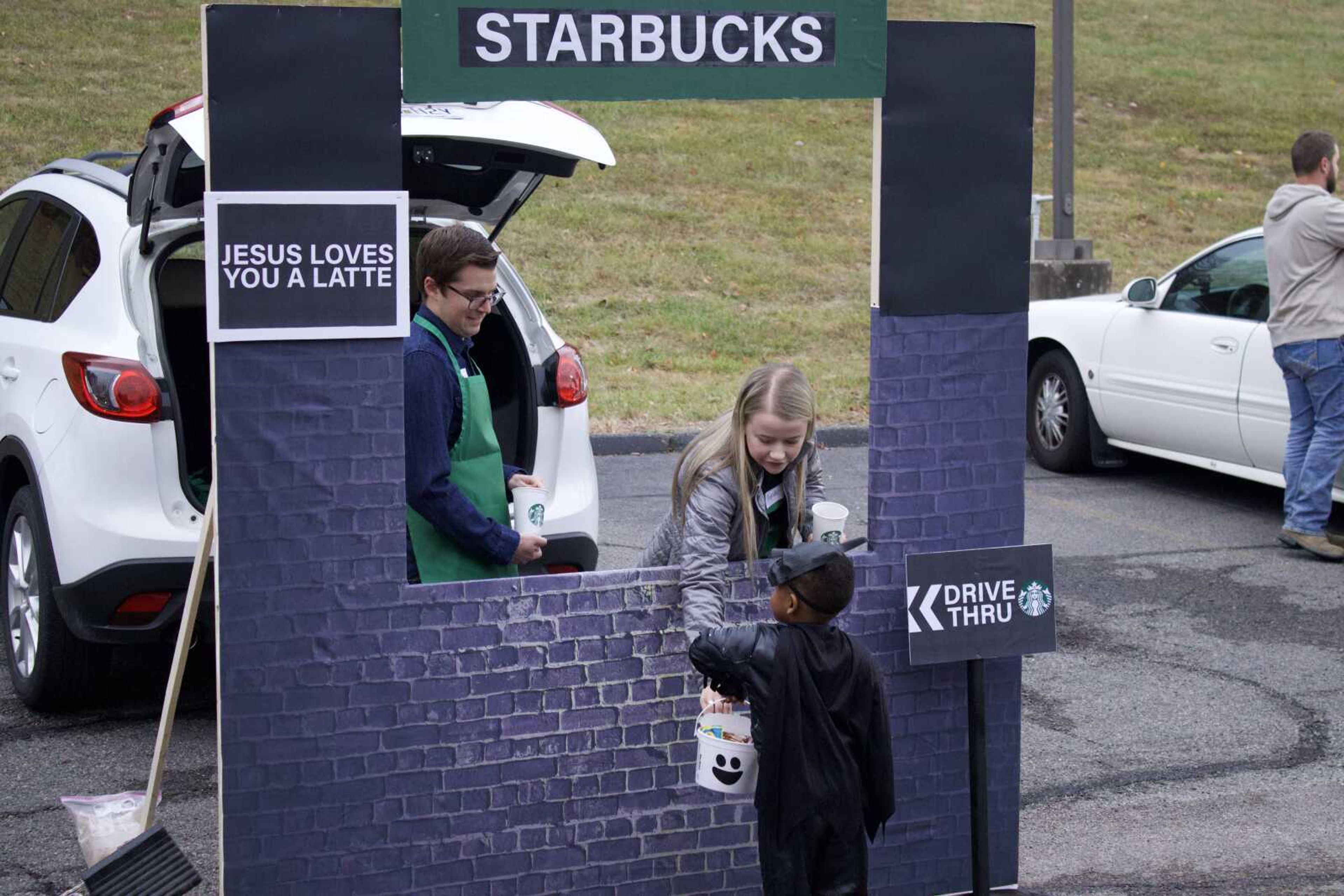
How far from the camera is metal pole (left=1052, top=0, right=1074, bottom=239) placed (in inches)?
523

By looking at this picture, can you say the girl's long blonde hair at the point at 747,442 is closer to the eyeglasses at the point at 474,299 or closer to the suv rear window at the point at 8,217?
the eyeglasses at the point at 474,299

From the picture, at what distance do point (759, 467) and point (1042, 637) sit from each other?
0.86 m

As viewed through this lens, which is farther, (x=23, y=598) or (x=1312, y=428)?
(x=1312, y=428)

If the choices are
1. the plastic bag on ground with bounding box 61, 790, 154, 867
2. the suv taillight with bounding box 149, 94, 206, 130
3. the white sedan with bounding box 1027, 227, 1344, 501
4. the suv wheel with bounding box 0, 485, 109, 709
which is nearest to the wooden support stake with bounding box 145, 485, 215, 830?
the plastic bag on ground with bounding box 61, 790, 154, 867

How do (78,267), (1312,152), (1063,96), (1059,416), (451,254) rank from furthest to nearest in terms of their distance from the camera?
(1063,96) → (1059,416) → (1312,152) → (78,267) → (451,254)

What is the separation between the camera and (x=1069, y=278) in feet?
45.7

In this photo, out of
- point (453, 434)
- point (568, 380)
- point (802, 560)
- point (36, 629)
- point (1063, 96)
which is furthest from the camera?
point (1063, 96)

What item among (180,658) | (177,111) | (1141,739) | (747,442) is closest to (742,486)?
(747,442)

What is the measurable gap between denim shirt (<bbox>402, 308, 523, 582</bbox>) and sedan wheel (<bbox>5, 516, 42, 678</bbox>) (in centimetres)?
209

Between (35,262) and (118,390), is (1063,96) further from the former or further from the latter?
(118,390)

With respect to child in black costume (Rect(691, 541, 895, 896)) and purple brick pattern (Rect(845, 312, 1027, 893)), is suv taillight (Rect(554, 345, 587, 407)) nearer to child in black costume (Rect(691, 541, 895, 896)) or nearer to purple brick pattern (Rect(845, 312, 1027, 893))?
purple brick pattern (Rect(845, 312, 1027, 893))

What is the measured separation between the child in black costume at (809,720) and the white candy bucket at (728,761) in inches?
2.5

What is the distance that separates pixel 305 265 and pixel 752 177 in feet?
47.8

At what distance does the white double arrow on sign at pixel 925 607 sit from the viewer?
3861 millimetres
